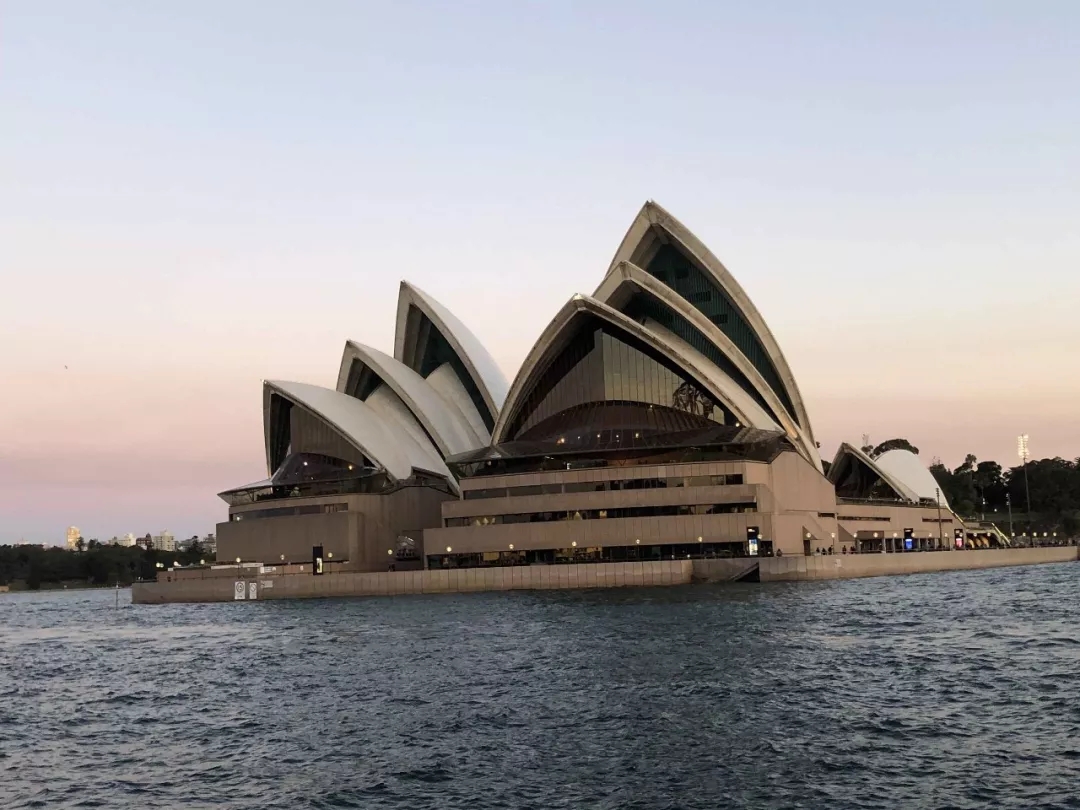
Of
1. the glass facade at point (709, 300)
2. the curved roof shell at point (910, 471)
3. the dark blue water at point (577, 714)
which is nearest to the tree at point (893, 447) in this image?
the curved roof shell at point (910, 471)

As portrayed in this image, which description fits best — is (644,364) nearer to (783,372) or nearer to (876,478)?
(783,372)

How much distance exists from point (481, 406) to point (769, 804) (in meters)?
80.5

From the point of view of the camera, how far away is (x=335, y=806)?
1841cm

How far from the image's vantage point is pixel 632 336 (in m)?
84.1

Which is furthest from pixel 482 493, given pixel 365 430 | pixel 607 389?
pixel 365 430

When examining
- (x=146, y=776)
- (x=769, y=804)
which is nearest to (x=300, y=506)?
(x=146, y=776)

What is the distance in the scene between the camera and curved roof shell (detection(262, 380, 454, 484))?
9012cm

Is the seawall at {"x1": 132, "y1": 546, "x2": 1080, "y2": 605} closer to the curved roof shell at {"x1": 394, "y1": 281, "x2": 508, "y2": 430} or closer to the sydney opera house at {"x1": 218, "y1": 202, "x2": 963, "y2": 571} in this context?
the sydney opera house at {"x1": 218, "y1": 202, "x2": 963, "y2": 571}

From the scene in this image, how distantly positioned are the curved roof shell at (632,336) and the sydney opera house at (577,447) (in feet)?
0.52

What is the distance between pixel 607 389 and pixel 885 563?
23.4 metres

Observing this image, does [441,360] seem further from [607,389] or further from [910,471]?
[910,471]

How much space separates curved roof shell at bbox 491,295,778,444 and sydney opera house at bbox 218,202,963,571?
0.16 meters

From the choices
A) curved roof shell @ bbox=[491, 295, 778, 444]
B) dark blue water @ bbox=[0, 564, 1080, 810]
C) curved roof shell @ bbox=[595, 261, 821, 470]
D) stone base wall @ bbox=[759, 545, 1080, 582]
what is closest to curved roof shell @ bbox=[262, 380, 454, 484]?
curved roof shell @ bbox=[491, 295, 778, 444]

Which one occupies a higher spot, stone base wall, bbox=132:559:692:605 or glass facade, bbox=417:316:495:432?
glass facade, bbox=417:316:495:432
